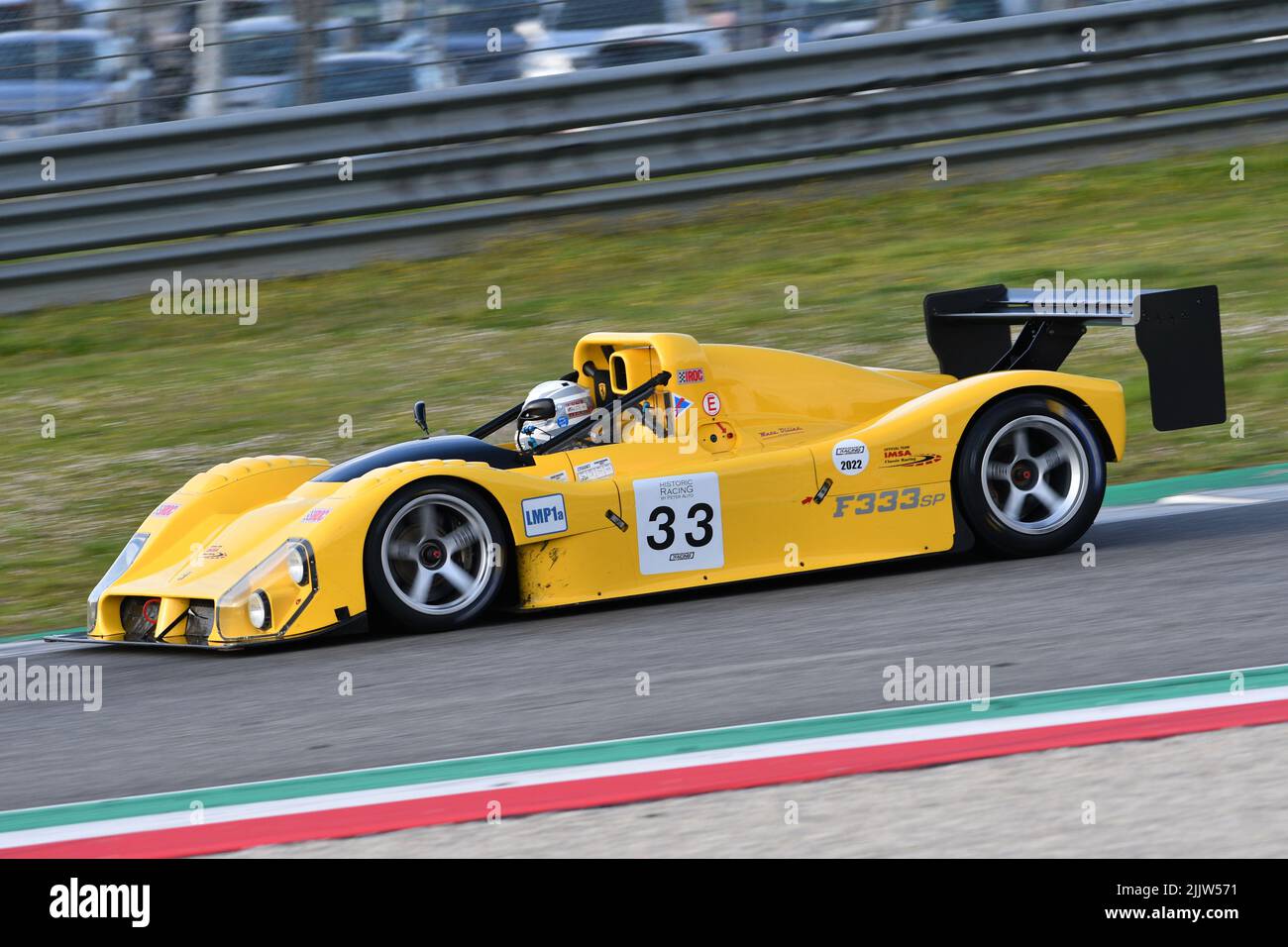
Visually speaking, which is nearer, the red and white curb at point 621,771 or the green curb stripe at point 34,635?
the red and white curb at point 621,771

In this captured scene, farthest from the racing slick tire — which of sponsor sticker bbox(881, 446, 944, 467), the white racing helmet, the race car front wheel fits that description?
the race car front wheel

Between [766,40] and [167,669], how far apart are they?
7879 millimetres

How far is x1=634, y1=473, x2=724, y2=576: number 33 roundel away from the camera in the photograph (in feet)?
22.5

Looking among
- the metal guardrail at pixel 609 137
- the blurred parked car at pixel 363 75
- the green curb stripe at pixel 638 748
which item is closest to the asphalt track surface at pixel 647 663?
Result: the green curb stripe at pixel 638 748

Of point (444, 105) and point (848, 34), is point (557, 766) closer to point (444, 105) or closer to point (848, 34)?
point (444, 105)

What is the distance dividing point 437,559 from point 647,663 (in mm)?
1126

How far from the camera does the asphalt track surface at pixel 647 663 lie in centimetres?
518

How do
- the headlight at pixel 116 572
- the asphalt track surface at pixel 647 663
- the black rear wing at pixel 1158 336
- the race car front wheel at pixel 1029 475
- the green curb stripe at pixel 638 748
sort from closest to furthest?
the green curb stripe at pixel 638 748 < the asphalt track surface at pixel 647 663 < the headlight at pixel 116 572 < the race car front wheel at pixel 1029 475 < the black rear wing at pixel 1158 336

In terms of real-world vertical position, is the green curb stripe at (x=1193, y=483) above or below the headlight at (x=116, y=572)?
above

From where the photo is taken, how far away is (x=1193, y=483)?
8844 millimetres

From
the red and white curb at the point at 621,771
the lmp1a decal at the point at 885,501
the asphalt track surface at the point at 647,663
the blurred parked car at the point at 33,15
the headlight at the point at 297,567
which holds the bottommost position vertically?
the red and white curb at the point at 621,771

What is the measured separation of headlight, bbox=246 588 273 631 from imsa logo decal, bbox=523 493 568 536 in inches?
39.4

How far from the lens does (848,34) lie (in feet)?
42.5

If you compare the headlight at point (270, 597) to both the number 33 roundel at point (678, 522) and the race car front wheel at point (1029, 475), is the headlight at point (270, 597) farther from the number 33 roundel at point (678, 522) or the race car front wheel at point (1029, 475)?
the race car front wheel at point (1029, 475)
